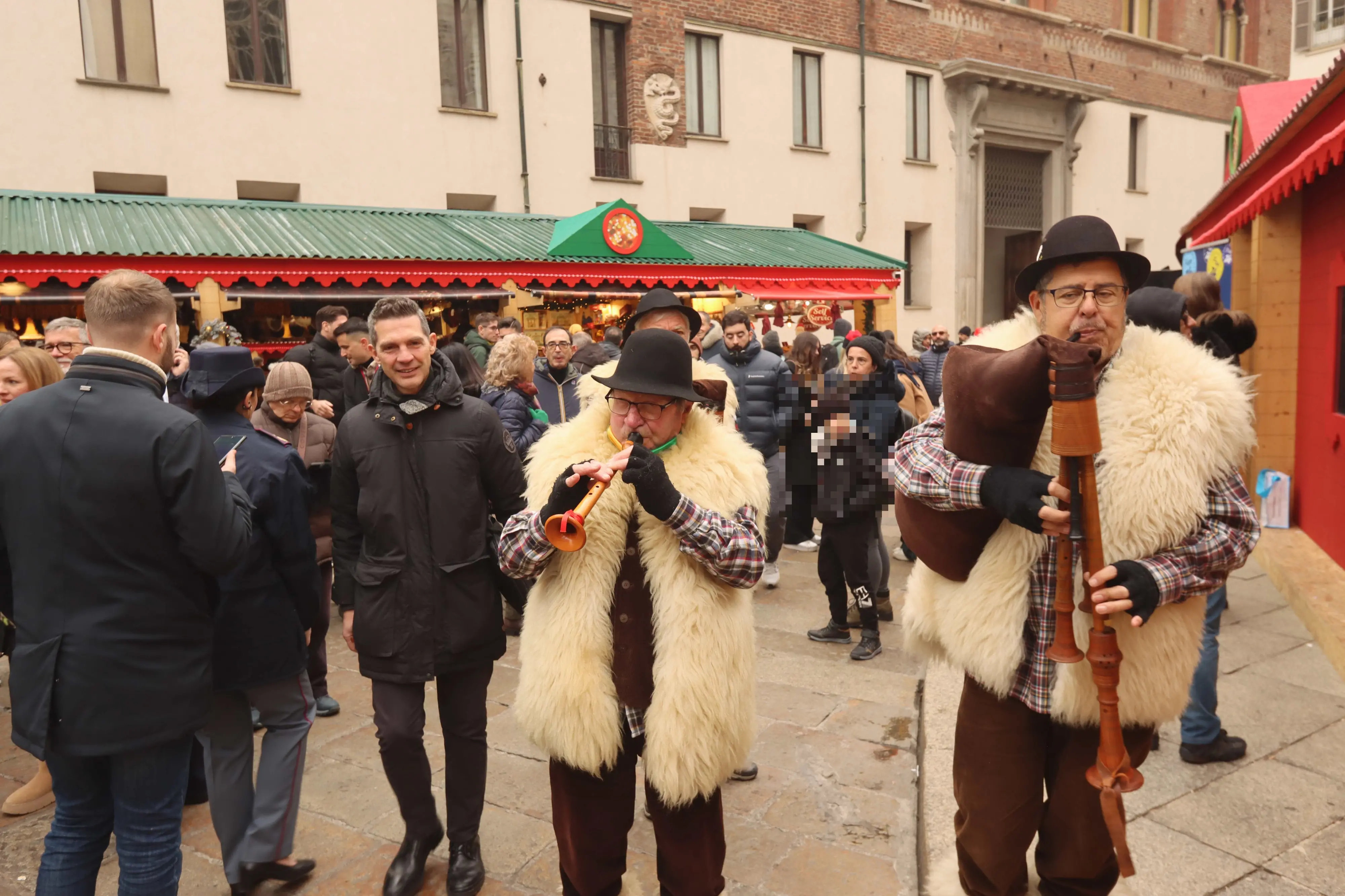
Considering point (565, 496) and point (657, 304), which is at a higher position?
point (657, 304)

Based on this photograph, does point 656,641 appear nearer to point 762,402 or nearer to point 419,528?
point 419,528

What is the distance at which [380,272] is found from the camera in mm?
10883

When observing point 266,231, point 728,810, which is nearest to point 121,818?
point 728,810

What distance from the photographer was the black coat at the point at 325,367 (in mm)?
7000

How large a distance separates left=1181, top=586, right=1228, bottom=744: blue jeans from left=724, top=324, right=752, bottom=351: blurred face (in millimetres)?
3820

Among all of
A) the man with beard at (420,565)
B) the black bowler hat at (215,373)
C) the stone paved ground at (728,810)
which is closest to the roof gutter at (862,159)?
the stone paved ground at (728,810)

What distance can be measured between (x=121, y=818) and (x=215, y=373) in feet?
4.75

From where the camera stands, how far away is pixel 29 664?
2.46 m

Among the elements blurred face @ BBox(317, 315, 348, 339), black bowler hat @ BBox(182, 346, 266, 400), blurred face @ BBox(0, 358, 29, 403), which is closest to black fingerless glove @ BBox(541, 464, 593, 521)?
black bowler hat @ BBox(182, 346, 266, 400)

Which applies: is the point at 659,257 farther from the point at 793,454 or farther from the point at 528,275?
the point at 793,454

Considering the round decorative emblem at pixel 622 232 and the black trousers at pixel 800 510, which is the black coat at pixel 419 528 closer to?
the black trousers at pixel 800 510

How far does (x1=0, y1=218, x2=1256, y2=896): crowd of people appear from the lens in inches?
89.3

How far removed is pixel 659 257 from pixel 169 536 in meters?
10.8

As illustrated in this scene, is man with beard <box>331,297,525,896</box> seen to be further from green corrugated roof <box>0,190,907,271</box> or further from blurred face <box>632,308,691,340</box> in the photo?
green corrugated roof <box>0,190,907,271</box>
